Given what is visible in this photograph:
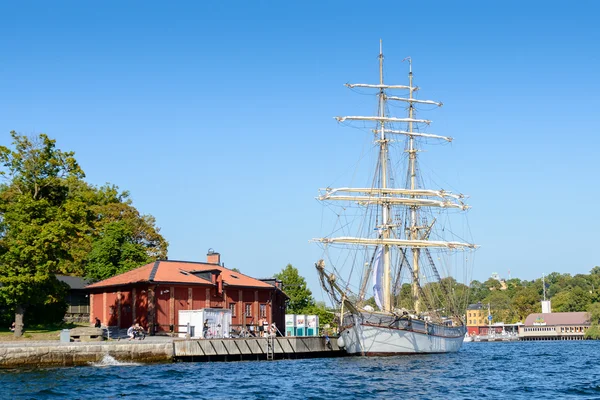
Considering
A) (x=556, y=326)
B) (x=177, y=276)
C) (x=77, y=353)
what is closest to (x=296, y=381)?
(x=77, y=353)

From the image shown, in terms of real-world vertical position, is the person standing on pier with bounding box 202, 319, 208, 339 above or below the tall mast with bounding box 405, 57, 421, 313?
below

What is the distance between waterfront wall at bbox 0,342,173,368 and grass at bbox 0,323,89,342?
807cm

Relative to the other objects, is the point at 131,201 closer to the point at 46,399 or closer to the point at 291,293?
the point at 291,293

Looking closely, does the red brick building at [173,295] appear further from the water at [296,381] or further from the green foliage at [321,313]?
the green foliage at [321,313]

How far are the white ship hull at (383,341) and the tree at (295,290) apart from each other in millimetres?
33332

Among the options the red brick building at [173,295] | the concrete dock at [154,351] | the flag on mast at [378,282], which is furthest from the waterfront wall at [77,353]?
the flag on mast at [378,282]

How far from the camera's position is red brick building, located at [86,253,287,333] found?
61.1m

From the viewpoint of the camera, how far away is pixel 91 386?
35.9m

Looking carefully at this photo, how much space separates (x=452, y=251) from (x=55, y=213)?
130ft

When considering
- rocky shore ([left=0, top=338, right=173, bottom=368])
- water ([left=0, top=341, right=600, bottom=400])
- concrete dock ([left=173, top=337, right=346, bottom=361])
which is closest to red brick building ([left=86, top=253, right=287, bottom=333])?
concrete dock ([left=173, top=337, right=346, bottom=361])

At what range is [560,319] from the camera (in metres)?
165

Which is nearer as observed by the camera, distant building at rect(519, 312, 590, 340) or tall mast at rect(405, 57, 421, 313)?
tall mast at rect(405, 57, 421, 313)

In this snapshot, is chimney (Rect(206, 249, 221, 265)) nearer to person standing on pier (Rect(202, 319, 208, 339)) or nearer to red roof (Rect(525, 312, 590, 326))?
person standing on pier (Rect(202, 319, 208, 339))

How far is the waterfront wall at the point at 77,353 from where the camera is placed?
4384 cm
